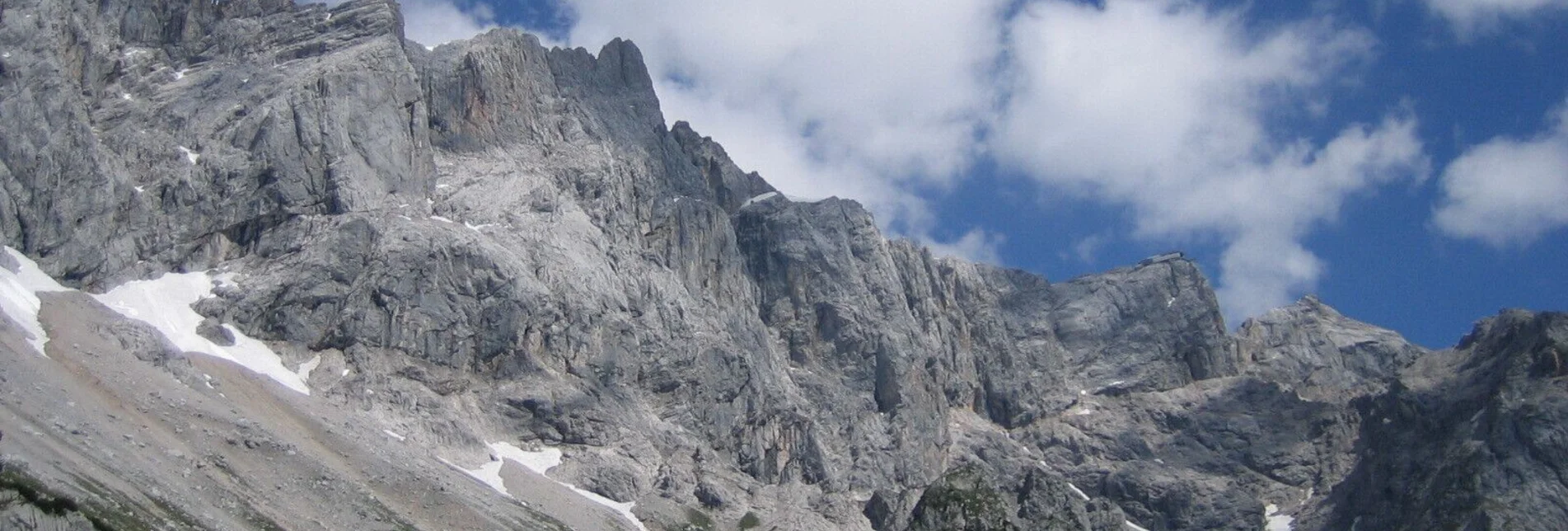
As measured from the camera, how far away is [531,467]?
422 ft

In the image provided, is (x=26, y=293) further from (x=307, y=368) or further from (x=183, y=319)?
(x=307, y=368)

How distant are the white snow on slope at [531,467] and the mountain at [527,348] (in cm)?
45

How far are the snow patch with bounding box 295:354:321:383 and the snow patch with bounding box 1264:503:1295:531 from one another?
10156 centimetres

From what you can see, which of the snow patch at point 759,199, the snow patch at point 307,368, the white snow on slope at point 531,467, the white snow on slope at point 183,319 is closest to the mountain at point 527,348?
the snow patch at point 307,368

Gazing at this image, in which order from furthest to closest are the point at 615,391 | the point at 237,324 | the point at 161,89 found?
the point at 161,89
the point at 615,391
the point at 237,324

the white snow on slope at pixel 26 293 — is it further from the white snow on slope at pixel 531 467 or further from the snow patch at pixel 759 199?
the snow patch at pixel 759 199

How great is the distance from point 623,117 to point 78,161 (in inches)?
2439

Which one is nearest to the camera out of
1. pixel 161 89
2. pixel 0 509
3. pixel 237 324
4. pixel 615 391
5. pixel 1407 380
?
pixel 0 509

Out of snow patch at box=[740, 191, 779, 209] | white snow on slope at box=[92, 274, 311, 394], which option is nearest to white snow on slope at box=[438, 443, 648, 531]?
white snow on slope at box=[92, 274, 311, 394]

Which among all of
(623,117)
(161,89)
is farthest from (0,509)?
(623,117)

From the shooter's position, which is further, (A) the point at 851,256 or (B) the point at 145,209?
(A) the point at 851,256

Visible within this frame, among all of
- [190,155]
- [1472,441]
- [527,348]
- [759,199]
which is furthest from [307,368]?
[1472,441]

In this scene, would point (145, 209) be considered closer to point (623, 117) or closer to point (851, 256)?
point (623, 117)

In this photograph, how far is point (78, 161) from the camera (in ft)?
424
